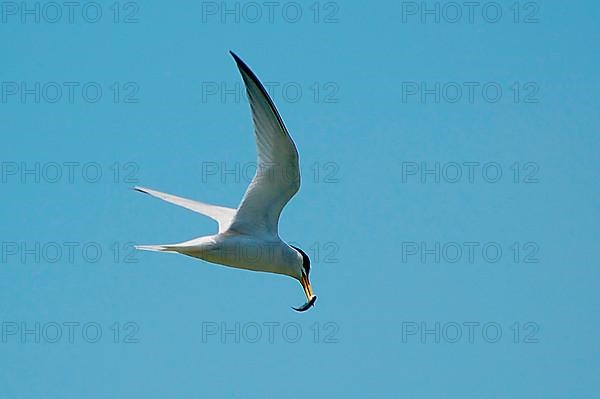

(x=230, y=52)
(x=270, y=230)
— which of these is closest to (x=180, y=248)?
(x=270, y=230)

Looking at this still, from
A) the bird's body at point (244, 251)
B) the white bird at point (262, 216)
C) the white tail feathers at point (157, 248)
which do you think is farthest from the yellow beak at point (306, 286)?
the white tail feathers at point (157, 248)

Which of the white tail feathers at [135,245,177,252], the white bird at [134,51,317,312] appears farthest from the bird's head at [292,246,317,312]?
the white tail feathers at [135,245,177,252]

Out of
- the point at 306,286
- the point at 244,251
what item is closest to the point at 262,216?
the point at 244,251

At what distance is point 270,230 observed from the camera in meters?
12.0

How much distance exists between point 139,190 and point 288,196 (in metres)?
2.21

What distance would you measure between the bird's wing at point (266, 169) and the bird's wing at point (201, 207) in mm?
554

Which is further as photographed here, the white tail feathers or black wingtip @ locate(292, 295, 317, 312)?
black wingtip @ locate(292, 295, 317, 312)

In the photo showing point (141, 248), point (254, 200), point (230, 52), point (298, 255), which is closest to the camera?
point (230, 52)

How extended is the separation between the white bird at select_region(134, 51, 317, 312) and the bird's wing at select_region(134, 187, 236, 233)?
0.01m

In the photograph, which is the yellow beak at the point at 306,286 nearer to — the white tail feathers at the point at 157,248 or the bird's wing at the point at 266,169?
the bird's wing at the point at 266,169

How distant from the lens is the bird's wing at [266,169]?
10266mm

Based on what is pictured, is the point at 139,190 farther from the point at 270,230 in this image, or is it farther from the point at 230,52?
the point at 230,52

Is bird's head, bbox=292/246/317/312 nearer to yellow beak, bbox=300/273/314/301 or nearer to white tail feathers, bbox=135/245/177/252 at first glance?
yellow beak, bbox=300/273/314/301

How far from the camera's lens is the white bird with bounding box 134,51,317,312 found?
1055cm
